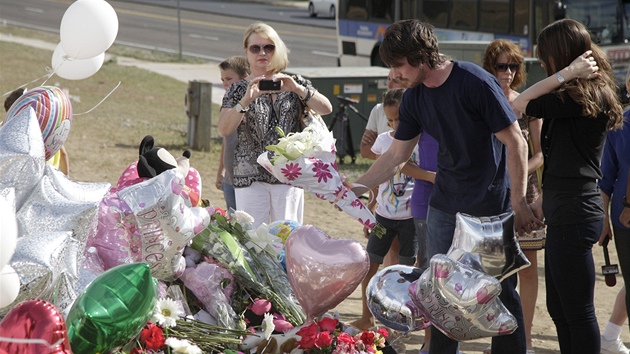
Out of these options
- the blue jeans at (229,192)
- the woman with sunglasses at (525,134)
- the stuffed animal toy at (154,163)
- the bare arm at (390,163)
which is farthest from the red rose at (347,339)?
the blue jeans at (229,192)

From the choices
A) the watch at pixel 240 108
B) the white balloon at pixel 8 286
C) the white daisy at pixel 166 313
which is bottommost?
the white daisy at pixel 166 313

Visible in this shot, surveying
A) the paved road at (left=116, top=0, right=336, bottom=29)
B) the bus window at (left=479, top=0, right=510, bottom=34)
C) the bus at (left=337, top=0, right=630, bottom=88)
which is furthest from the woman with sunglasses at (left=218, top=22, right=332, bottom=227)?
the paved road at (left=116, top=0, right=336, bottom=29)

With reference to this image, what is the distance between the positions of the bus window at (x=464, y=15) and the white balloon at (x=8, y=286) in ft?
49.9

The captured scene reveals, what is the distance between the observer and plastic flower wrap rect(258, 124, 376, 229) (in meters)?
4.19

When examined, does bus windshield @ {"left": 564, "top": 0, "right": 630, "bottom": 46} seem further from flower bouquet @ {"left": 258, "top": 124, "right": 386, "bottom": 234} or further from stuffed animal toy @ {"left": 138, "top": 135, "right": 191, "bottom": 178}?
stuffed animal toy @ {"left": 138, "top": 135, "right": 191, "bottom": 178}

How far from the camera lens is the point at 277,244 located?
4711 mm

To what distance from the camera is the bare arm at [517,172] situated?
4.12 metres

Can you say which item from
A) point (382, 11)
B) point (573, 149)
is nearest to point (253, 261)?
point (573, 149)

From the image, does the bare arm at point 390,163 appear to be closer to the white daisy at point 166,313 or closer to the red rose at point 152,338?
the white daisy at point 166,313

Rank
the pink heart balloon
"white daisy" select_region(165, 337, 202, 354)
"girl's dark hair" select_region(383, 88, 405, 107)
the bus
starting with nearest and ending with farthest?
"white daisy" select_region(165, 337, 202, 354)
the pink heart balloon
"girl's dark hair" select_region(383, 88, 405, 107)
the bus

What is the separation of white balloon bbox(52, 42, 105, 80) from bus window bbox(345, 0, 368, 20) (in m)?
15.0

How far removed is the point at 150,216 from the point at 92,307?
58cm

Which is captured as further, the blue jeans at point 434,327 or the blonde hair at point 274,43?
the blonde hair at point 274,43

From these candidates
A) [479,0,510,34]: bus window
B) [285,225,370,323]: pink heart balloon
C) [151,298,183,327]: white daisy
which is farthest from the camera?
[479,0,510,34]: bus window
